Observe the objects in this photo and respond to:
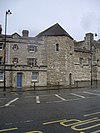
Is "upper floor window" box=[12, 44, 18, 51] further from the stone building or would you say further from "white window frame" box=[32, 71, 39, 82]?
"white window frame" box=[32, 71, 39, 82]

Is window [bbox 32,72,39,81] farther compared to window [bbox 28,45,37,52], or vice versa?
window [bbox 28,45,37,52]

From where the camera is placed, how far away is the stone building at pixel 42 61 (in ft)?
102

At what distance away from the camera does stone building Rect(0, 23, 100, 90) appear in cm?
3095

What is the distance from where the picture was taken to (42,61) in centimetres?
3762

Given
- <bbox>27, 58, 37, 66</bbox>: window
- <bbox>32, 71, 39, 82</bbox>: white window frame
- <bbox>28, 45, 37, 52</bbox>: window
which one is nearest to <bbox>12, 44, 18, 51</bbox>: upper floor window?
<bbox>28, 45, 37, 52</bbox>: window

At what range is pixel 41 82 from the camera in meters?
32.9

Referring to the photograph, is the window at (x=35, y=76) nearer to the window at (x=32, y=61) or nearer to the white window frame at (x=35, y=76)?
the white window frame at (x=35, y=76)

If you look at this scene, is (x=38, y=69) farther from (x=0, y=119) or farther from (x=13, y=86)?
(x=0, y=119)

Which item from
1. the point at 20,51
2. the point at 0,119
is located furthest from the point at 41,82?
the point at 0,119

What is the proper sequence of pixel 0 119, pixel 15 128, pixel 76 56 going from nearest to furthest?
pixel 15 128
pixel 0 119
pixel 76 56

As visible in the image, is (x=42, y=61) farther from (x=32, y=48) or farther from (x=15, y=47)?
(x=15, y=47)

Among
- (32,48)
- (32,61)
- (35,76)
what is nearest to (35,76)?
(35,76)

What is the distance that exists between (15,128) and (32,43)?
29.8 metres

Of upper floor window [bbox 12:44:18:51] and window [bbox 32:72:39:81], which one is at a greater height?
upper floor window [bbox 12:44:18:51]
